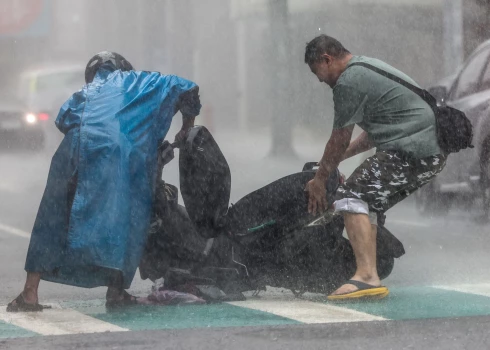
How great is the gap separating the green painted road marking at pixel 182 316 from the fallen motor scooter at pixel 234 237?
0.63 feet

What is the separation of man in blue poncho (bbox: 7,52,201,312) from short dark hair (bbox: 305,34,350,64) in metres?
0.57

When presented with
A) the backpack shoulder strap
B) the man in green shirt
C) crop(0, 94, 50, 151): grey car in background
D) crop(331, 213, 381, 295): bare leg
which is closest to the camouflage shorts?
the man in green shirt

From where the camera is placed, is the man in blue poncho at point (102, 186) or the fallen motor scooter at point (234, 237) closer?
A: the man in blue poncho at point (102, 186)

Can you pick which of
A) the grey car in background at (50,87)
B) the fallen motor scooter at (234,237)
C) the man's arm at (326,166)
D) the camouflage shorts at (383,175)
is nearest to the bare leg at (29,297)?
the fallen motor scooter at (234,237)

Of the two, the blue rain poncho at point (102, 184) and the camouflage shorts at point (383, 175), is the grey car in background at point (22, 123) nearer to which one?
Answer: the blue rain poncho at point (102, 184)

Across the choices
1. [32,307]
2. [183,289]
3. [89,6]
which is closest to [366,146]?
[183,289]

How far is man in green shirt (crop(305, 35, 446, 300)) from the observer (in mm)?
5258

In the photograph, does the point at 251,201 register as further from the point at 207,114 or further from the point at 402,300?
the point at 207,114

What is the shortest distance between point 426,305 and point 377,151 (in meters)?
0.73

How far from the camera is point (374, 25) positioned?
12609mm

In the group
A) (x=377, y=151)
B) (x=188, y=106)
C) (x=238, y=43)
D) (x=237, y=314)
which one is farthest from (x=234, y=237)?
(x=238, y=43)

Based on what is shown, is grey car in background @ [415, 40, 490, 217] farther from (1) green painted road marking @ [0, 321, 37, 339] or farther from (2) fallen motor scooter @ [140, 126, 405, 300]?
(1) green painted road marking @ [0, 321, 37, 339]

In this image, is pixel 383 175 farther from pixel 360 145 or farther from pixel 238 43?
pixel 238 43

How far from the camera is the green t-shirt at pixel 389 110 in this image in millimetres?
5273
